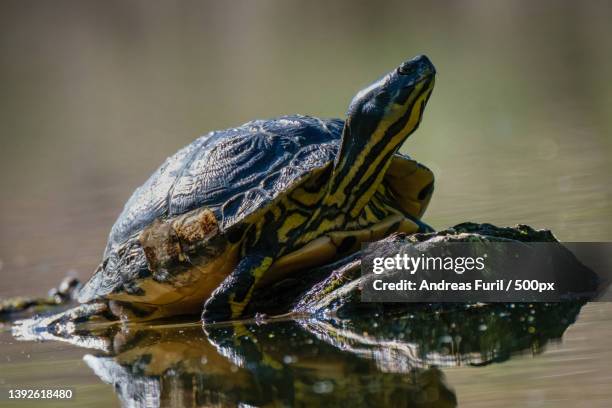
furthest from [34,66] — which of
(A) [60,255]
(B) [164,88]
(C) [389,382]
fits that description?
(C) [389,382]

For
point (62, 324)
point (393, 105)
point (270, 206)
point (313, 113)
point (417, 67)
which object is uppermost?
point (313, 113)

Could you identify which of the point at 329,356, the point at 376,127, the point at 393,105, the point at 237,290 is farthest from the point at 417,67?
the point at 329,356

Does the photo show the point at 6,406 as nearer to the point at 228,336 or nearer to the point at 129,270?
the point at 228,336

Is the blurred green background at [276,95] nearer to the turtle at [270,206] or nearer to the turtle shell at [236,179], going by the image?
the turtle shell at [236,179]

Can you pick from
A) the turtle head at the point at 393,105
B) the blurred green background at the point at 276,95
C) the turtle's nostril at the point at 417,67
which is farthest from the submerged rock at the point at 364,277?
the blurred green background at the point at 276,95

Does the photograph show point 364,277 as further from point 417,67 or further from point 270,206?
point 417,67

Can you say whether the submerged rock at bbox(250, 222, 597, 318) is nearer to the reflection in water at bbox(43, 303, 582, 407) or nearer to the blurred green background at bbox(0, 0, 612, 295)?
the reflection in water at bbox(43, 303, 582, 407)
